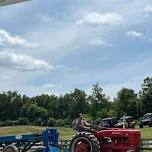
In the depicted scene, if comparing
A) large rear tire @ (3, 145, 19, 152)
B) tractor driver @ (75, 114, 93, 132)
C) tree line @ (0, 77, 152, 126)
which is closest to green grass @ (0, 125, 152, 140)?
large rear tire @ (3, 145, 19, 152)

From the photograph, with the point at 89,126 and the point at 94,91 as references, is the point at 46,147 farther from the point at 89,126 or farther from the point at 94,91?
the point at 94,91

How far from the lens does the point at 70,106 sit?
5344 inches

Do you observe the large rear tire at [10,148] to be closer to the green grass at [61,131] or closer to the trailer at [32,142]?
the trailer at [32,142]

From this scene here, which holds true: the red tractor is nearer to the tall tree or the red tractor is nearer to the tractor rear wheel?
the tractor rear wheel

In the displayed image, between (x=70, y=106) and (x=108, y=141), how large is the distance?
118 m

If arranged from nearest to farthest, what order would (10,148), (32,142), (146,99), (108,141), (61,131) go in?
(108,141) → (10,148) → (32,142) → (61,131) → (146,99)

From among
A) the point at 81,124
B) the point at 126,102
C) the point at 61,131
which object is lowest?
the point at 81,124

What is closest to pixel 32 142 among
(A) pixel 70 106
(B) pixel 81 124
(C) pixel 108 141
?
(B) pixel 81 124

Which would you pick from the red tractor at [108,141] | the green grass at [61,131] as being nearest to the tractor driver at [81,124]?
the red tractor at [108,141]

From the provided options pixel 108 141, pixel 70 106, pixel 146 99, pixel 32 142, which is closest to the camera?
pixel 108 141

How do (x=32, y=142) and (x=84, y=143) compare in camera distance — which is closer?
(x=84, y=143)

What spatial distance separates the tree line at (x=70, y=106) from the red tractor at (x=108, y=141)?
9211cm

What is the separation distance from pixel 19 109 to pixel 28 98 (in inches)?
349

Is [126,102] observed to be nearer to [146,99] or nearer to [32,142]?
[146,99]
